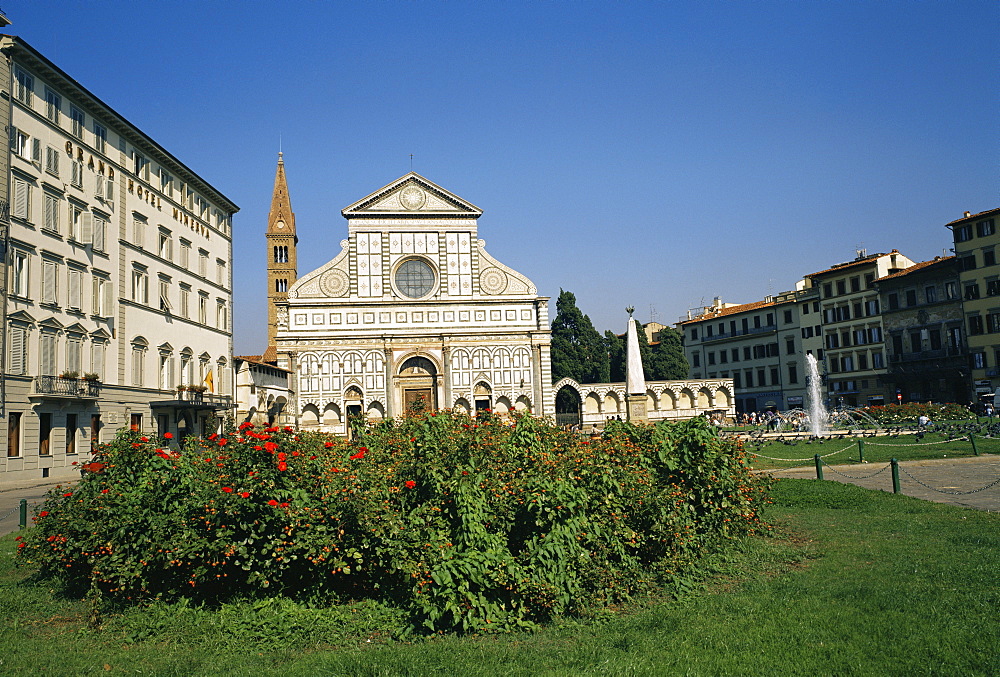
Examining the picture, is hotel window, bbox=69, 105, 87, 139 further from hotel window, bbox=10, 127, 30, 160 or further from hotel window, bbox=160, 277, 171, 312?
hotel window, bbox=160, 277, 171, 312

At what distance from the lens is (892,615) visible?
A: 6484mm

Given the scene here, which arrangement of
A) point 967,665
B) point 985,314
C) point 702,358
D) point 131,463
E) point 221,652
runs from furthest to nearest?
point 702,358 → point 985,314 → point 131,463 → point 221,652 → point 967,665

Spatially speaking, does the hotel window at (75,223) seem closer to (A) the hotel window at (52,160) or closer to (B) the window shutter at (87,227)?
(B) the window shutter at (87,227)

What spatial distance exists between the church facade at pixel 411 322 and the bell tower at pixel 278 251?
26.5 metres

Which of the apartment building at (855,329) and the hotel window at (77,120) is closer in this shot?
the hotel window at (77,120)

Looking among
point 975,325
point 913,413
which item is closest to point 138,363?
point 913,413

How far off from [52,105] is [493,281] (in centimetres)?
3085

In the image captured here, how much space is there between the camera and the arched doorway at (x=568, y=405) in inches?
2212

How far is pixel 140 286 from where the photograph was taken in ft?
113

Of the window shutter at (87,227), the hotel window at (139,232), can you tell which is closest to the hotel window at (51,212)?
the window shutter at (87,227)

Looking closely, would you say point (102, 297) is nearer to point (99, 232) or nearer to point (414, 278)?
point (99, 232)

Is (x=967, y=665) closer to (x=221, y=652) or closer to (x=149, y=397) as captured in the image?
(x=221, y=652)

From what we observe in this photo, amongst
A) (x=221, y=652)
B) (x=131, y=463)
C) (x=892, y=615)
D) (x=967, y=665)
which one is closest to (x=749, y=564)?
(x=892, y=615)

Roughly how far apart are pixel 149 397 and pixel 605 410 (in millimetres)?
32311
